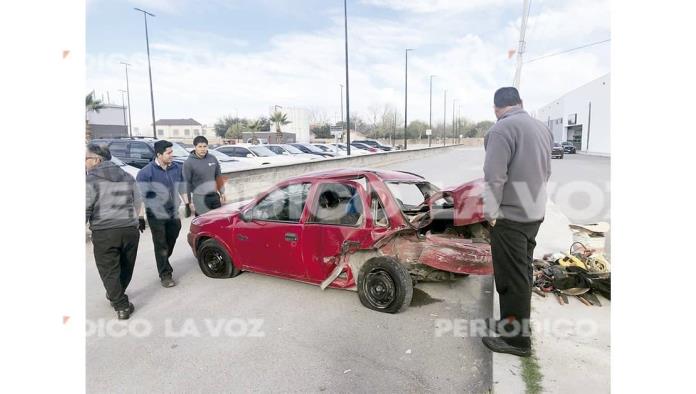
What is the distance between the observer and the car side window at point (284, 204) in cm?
477

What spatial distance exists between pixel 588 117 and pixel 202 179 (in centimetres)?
5043

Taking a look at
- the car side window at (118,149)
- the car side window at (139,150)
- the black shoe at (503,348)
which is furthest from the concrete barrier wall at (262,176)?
the black shoe at (503,348)

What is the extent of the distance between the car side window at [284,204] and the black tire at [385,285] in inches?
40.1

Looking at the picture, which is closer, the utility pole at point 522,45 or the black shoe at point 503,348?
the black shoe at point 503,348

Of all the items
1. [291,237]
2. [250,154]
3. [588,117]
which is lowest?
[291,237]

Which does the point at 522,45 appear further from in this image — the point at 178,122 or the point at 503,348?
the point at 178,122

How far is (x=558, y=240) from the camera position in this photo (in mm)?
6547

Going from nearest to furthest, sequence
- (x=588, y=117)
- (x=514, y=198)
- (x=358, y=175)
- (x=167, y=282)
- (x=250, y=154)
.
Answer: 1. (x=514, y=198)
2. (x=358, y=175)
3. (x=167, y=282)
4. (x=250, y=154)
5. (x=588, y=117)

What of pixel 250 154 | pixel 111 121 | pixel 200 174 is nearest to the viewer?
pixel 200 174

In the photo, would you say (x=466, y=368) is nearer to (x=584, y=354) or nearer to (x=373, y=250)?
(x=584, y=354)

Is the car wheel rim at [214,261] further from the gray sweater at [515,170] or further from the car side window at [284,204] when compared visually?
the gray sweater at [515,170]

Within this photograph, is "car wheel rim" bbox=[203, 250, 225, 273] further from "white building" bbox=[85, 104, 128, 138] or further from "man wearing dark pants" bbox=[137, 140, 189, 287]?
"white building" bbox=[85, 104, 128, 138]

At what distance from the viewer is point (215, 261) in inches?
212

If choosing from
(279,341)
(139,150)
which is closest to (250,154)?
(139,150)
